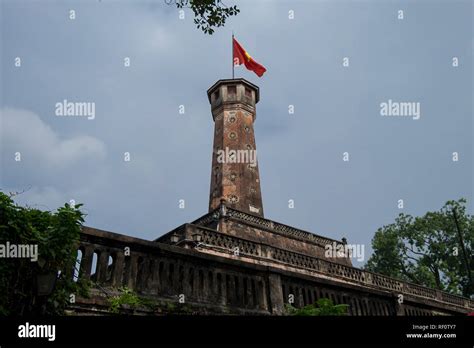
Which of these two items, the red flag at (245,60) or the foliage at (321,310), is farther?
the red flag at (245,60)

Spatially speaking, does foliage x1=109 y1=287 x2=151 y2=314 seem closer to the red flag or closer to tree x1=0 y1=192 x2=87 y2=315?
tree x1=0 y1=192 x2=87 y2=315

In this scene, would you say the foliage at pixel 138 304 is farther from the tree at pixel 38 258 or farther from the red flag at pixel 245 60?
the red flag at pixel 245 60

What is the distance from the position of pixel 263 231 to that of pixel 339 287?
905 cm

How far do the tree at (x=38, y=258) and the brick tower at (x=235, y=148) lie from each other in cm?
1495

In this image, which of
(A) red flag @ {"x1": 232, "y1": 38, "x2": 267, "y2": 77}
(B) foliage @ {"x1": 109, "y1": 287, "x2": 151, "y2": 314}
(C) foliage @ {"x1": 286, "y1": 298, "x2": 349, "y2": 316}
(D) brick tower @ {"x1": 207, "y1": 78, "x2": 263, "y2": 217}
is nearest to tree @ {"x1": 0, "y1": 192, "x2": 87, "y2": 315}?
(B) foliage @ {"x1": 109, "y1": 287, "x2": 151, "y2": 314}

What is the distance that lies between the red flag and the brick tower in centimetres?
88

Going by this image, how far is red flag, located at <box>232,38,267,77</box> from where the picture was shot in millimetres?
23792

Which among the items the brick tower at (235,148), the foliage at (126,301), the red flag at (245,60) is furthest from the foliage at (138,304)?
the red flag at (245,60)

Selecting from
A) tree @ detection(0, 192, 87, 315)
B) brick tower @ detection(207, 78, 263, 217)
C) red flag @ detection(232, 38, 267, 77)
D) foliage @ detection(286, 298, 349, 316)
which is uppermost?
red flag @ detection(232, 38, 267, 77)

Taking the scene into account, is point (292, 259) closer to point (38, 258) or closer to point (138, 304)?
point (138, 304)

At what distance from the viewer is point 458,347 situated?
14.0 ft

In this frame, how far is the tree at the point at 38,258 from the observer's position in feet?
15.2

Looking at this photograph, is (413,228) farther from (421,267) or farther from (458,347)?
(458,347)

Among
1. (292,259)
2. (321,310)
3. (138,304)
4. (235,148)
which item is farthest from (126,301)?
(235,148)
